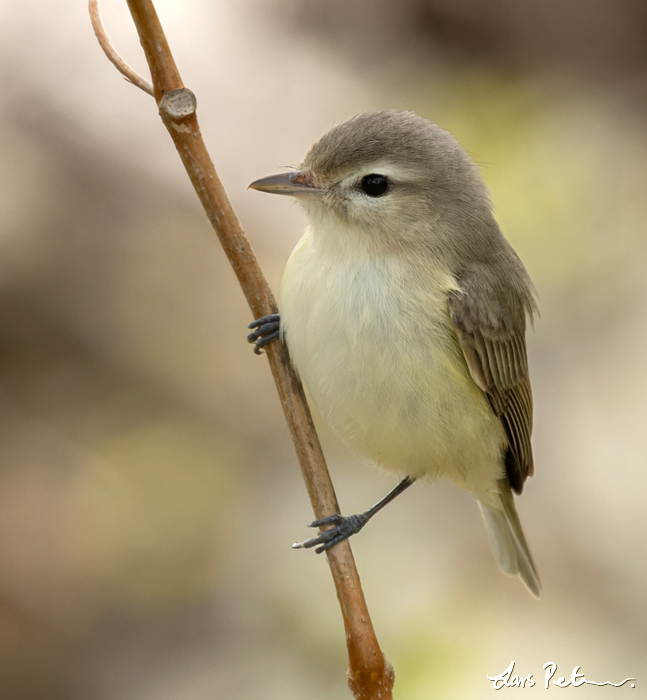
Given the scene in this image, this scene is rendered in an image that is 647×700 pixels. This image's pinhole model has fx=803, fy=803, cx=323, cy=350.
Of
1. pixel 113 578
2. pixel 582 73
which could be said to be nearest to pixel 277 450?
pixel 113 578

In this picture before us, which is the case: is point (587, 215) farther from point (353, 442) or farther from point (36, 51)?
point (36, 51)

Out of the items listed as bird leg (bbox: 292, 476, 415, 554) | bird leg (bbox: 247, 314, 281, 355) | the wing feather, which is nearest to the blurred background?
the wing feather

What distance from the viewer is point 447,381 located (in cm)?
254

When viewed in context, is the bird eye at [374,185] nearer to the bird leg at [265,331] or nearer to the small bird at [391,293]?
the small bird at [391,293]

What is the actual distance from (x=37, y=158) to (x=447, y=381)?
283cm

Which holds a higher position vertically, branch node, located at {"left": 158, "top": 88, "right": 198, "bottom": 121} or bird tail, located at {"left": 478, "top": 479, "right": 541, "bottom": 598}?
branch node, located at {"left": 158, "top": 88, "right": 198, "bottom": 121}

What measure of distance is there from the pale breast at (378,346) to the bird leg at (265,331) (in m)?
0.05

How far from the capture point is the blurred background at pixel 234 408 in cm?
379

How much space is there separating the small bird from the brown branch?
0.37ft

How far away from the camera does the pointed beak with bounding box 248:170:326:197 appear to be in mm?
2473

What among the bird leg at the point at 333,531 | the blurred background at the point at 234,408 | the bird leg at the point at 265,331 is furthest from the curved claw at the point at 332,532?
the blurred background at the point at 234,408

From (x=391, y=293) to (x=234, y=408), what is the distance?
2033 mm
